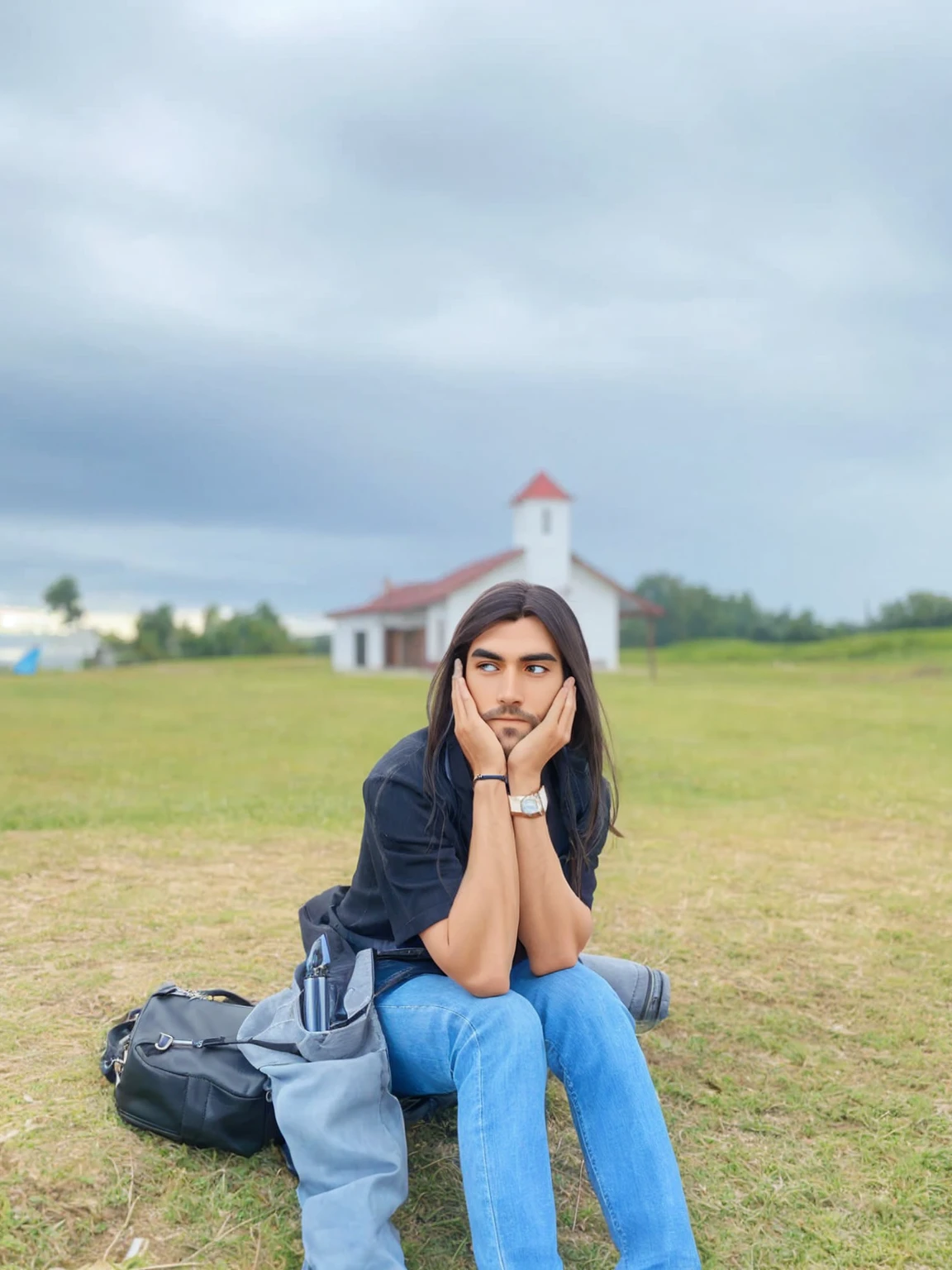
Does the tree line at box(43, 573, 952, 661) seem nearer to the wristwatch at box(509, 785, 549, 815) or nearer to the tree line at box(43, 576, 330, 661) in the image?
the tree line at box(43, 576, 330, 661)

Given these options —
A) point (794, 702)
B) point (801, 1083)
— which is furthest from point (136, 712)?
point (801, 1083)

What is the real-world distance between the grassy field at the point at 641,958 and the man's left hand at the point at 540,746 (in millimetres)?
1358

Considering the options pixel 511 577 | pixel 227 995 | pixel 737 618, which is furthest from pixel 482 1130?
pixel 737 618

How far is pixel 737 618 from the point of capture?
71312 mm

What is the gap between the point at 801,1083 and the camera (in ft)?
14.6

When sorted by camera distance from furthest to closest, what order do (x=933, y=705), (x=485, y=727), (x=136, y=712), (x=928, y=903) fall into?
(x=933, y=705) < (x=136, y=712) < (x=928, y=903) < (x=485, y=727)

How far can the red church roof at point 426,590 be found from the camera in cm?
4278

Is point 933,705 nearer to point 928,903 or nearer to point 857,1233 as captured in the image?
point 928,903

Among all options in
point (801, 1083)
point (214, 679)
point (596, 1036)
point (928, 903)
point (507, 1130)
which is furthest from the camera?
point (214, 679)

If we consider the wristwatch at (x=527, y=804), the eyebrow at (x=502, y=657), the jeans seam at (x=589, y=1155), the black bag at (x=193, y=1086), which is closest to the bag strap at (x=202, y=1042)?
the black bag at (x=193, y=1086)

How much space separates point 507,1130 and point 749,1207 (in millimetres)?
1162

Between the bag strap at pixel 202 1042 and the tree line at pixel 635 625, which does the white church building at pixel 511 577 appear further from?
the bag strap at pixel 202 1042

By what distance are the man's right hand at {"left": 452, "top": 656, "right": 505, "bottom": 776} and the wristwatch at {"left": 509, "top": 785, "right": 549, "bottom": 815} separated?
88 mm

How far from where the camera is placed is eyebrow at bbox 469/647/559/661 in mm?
3490
